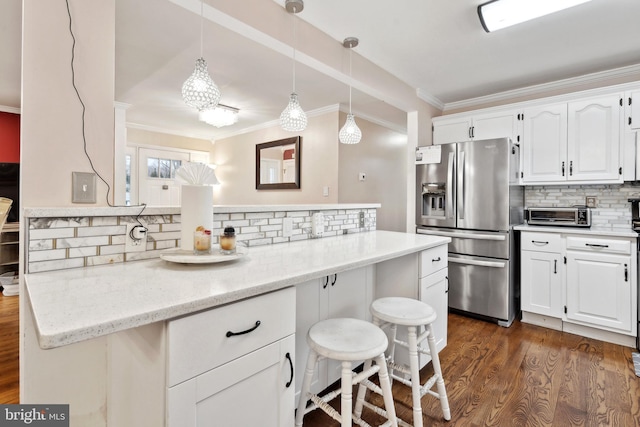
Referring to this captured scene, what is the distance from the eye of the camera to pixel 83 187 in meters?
1.19

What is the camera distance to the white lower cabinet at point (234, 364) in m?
0.79

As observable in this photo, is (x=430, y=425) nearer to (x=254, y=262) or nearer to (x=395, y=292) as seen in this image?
(x=395, y=292)

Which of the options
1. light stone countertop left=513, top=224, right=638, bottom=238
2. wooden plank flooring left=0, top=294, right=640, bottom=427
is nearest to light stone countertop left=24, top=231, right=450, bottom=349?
wooden plank flooring left=0, top=294, right=640, bottom=427

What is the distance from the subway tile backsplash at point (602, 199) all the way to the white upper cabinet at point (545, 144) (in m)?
0.33

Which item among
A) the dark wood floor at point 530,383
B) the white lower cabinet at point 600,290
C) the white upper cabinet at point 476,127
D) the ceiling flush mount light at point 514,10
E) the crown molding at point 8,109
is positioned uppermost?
the crown molding at point 8,109

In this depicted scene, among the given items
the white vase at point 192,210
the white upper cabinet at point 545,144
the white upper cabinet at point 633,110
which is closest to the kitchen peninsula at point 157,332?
the white vase at point 192,210

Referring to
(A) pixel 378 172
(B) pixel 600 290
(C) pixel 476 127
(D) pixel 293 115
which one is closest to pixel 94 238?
(D) pixel 293 115

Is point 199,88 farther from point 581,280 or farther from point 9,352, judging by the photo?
point 581,280

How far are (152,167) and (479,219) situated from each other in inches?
195

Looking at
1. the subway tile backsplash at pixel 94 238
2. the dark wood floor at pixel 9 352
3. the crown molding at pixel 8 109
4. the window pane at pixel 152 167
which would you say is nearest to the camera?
the subway tile backsplash at pixel 94 238

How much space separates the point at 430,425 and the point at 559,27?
8.96 ft

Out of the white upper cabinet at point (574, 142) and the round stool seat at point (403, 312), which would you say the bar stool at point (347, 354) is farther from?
the white upper cabinet at point (574, 142)

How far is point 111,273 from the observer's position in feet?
3.46

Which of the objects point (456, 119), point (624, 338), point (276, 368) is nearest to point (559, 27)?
point (456, 119)
